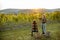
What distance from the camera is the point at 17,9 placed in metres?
1.61

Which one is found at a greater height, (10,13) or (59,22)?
(10,13)

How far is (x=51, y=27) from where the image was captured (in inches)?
62.1

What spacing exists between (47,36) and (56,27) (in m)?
0.15

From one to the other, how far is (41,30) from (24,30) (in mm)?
199

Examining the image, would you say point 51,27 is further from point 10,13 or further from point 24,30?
point 10,13

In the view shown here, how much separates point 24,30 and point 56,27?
376 millimetres
